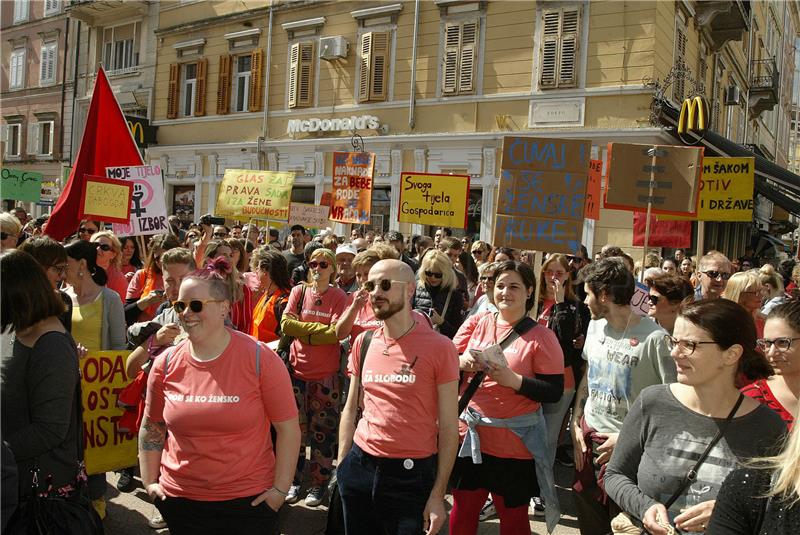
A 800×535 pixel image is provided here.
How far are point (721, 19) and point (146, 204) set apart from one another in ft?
52.9

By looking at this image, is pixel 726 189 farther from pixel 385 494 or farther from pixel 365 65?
pixel 365 65

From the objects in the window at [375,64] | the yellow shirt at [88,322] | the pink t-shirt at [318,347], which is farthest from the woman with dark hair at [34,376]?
the window at [375,64]

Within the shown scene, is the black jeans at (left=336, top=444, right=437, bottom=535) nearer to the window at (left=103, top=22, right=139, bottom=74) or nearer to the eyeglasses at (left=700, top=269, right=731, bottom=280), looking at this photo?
the eyeglasses at (left=700, top=269, right=731, bottom=280)

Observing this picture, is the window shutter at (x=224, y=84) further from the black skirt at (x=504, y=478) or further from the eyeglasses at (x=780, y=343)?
the eyeglasses at (x=780, y=343)

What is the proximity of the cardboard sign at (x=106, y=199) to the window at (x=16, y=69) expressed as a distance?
2553 cm

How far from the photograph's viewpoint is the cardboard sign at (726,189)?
880 cm

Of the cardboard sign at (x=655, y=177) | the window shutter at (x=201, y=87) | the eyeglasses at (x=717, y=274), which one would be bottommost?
the eyeglasses at (x=717, y=274)

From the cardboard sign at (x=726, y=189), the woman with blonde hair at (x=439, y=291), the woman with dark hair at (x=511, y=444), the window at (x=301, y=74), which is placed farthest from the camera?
the window at (x=301, y=74)

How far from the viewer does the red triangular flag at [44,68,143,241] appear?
7.68 m

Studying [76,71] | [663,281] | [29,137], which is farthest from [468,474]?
[29,137]

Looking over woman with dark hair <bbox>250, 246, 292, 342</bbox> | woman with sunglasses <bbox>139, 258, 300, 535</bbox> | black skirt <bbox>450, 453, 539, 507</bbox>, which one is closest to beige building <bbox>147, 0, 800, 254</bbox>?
woman with dark hair <bbox>250, 246, 292, 342</bbox>

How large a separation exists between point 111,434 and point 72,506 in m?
1.92

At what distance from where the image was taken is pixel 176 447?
2.80 metres

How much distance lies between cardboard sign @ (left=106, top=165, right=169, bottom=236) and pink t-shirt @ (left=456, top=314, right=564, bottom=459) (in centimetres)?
511
